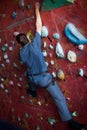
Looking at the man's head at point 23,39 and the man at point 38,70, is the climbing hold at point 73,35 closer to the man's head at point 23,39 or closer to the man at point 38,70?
the man at point 38,70

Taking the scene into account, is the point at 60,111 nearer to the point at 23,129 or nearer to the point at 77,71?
the point at 77,71

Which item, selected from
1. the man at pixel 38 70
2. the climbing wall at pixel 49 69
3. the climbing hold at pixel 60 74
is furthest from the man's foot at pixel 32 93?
the climbing hold at pixel 60 74

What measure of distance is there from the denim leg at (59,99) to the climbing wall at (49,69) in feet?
0.15

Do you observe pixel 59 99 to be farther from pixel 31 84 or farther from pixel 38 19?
pixel 38 19

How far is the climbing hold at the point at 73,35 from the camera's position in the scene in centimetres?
206

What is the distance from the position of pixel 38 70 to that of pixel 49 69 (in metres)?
0.13

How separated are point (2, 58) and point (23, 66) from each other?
0.25 metres

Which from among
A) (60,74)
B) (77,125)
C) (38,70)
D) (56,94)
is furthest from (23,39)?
(77,125)

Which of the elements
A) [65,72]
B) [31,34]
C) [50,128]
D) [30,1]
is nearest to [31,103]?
[50,128]

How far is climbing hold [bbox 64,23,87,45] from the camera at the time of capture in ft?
6.77

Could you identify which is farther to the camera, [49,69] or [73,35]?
[49,69]

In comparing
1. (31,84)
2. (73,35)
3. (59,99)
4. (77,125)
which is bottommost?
(77,125)

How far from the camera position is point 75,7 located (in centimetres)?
213

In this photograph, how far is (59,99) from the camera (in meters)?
2.22
